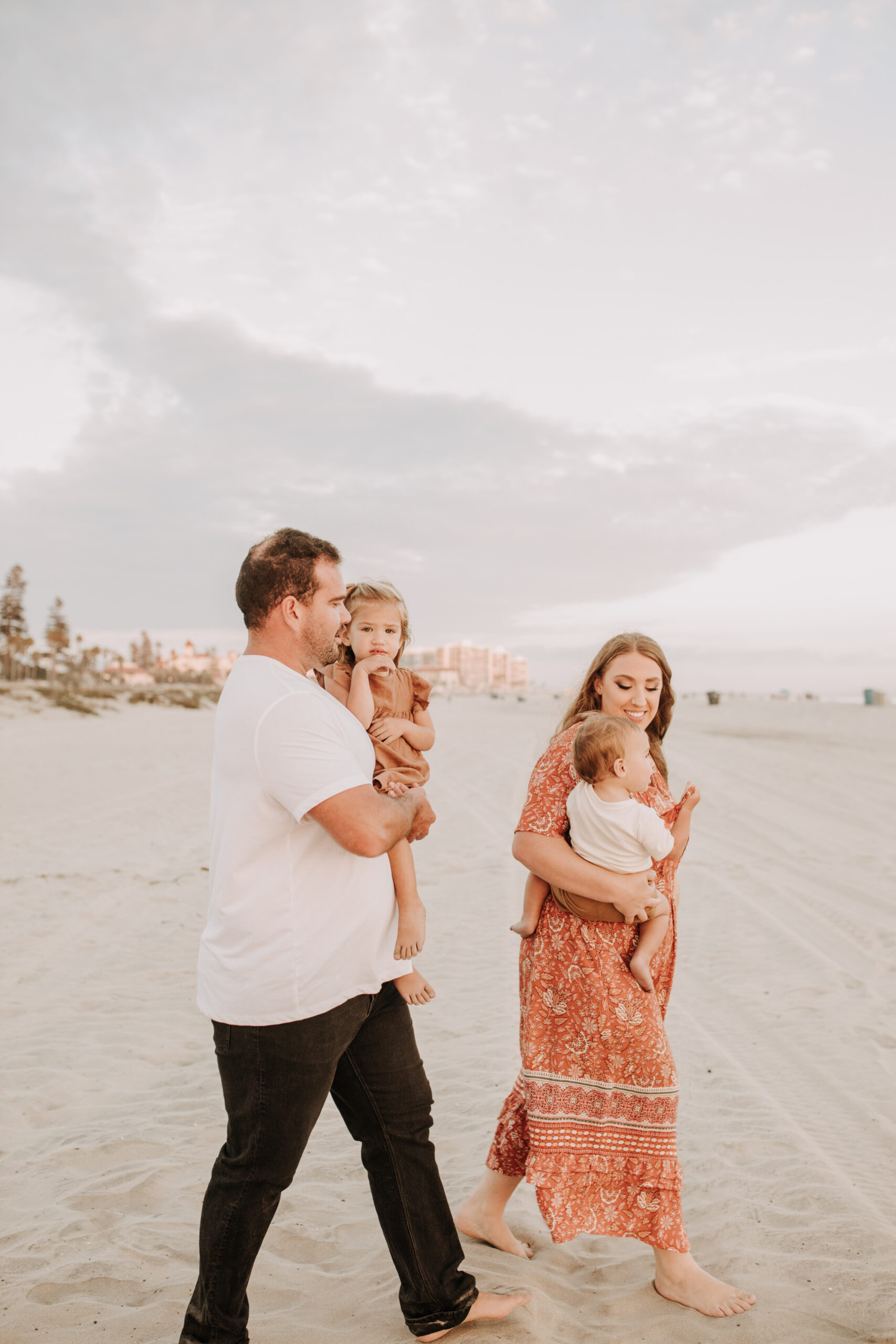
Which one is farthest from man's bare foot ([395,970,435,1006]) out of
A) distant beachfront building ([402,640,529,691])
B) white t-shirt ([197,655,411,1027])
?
distant beachfront building ([402,640,529,691])

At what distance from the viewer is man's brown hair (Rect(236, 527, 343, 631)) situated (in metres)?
2.26

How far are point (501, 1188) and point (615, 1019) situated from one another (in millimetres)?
911

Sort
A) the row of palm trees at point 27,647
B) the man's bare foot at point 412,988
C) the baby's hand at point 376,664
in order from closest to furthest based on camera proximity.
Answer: the man's bare foot at point 412,988
the baby's hand at point 376,664
the row of palm trees at point 27,647

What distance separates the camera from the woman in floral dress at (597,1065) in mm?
2590

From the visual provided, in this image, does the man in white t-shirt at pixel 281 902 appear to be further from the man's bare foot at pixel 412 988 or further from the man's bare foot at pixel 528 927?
the man's bare foot at pixel 528 927

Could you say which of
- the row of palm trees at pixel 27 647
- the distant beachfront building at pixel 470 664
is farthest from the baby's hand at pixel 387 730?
the distant beachfront building at pixel 470 664

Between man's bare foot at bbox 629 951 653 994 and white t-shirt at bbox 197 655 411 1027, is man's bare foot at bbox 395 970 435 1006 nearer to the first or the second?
white t-shirt at bbox 197 655 411 1027

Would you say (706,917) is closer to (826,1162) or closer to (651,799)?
(826,1162)

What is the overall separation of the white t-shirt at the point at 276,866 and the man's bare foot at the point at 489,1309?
114cm

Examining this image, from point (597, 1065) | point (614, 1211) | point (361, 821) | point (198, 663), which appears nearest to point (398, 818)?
point (361, 821)

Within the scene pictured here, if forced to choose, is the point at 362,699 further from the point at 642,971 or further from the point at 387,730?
the point at 642,971

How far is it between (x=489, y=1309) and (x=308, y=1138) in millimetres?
855

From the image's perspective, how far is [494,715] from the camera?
4244cm

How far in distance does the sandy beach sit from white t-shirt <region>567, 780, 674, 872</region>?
52.5 inches
